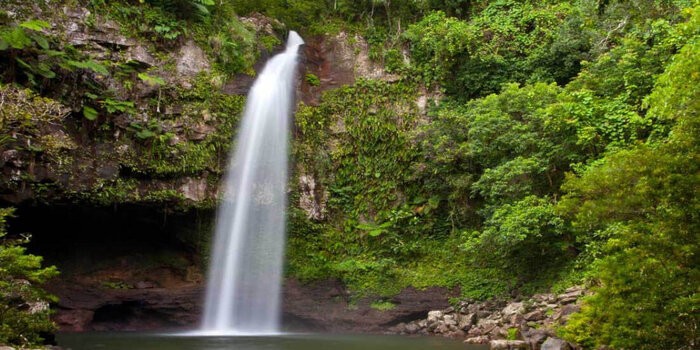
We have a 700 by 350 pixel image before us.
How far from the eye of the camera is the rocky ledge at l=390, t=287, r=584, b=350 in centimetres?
1226

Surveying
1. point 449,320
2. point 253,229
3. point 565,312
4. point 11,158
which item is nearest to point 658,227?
point 565,312

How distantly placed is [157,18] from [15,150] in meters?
8.02

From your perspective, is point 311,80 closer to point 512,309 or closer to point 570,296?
point 512,309

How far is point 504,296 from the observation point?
17.5m

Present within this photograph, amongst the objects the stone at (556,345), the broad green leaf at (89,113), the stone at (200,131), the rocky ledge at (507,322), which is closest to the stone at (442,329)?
the rocky ledge at (507,322)

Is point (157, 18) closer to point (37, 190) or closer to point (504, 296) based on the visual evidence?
point (37, 190)

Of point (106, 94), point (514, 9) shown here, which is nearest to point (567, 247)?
point (514, 9)

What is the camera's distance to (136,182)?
63.3 ft

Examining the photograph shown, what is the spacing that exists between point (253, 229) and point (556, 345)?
1238cm

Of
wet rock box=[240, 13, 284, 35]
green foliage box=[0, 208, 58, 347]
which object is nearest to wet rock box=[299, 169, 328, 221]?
wet rock box=[240, 13, 284, 35]

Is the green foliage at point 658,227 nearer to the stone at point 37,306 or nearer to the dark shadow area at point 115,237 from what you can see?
the stone at point 37,306

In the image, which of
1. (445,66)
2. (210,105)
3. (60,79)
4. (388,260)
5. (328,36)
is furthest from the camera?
(328,36)

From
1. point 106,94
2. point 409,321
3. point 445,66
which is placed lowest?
point 409,321

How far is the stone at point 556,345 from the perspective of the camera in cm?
1058
